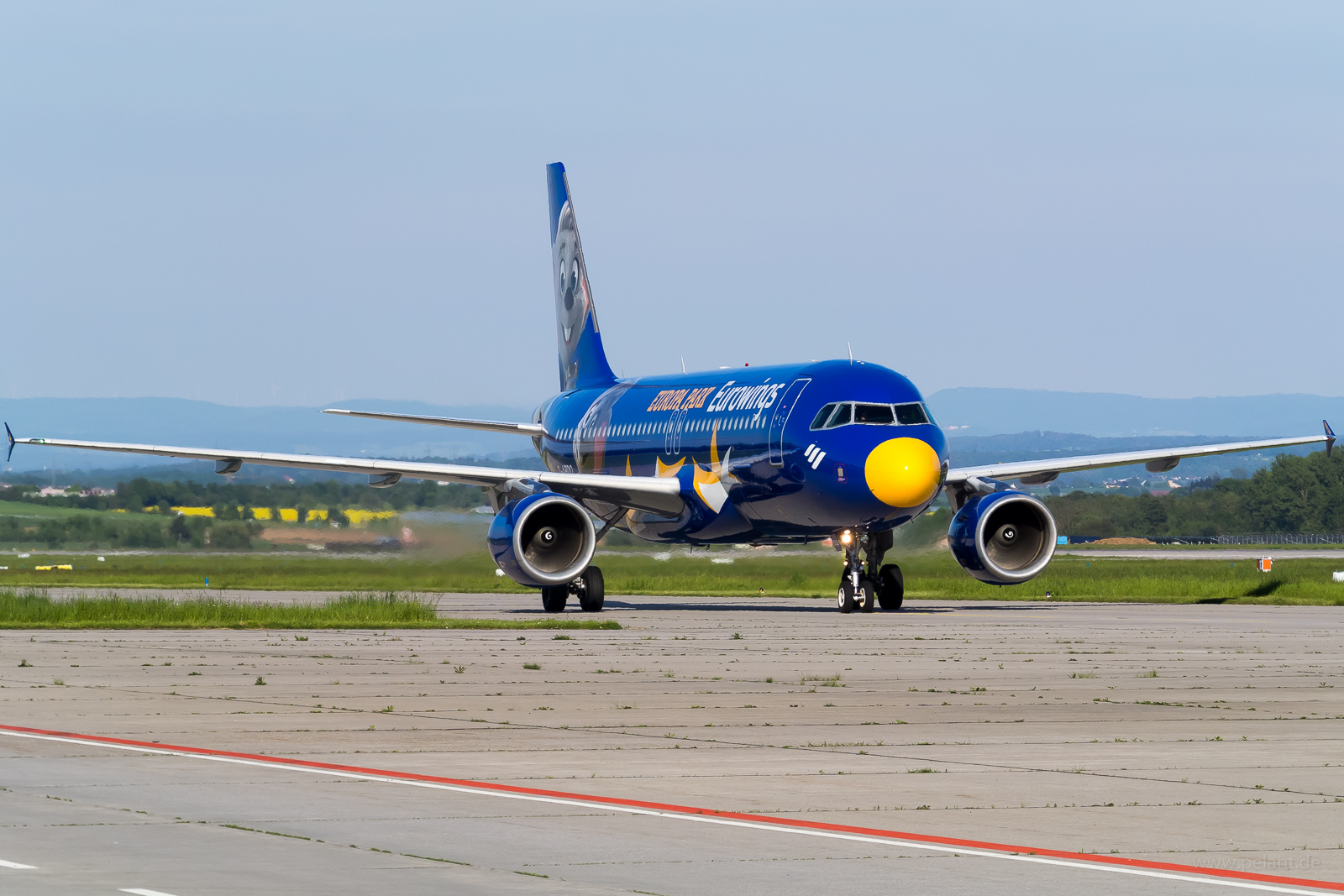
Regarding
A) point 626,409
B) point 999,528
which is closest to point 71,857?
point 999,528

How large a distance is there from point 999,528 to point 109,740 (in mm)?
23923

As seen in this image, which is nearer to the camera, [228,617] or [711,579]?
[228,617]

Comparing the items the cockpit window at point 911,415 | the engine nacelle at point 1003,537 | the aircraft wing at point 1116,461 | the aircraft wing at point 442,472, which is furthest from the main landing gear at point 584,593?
the aircraft wing at point 1116,461

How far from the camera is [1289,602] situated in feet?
131

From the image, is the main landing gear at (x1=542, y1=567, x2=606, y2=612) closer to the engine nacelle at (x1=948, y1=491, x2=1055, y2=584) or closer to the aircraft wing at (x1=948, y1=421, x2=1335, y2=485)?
the engine nacelle at (x1=948, y1=491, x2=1055, y2=584)

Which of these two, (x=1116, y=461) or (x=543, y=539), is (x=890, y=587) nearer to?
(x=1116, y=461)

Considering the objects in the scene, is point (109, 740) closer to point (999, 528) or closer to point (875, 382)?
point (875, 382)

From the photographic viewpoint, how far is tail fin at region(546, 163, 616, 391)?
158 feet

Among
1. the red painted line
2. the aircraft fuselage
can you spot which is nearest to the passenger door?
the aircraft fuselage

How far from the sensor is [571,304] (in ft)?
163

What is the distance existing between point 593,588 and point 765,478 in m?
3.85

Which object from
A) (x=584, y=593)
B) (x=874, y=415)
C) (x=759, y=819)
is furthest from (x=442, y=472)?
(x=759, y=819)

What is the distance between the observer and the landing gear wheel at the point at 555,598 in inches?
1421

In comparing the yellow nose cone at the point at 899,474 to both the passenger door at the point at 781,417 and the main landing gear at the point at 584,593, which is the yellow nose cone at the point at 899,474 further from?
the main landing gear at the point at 584,593
